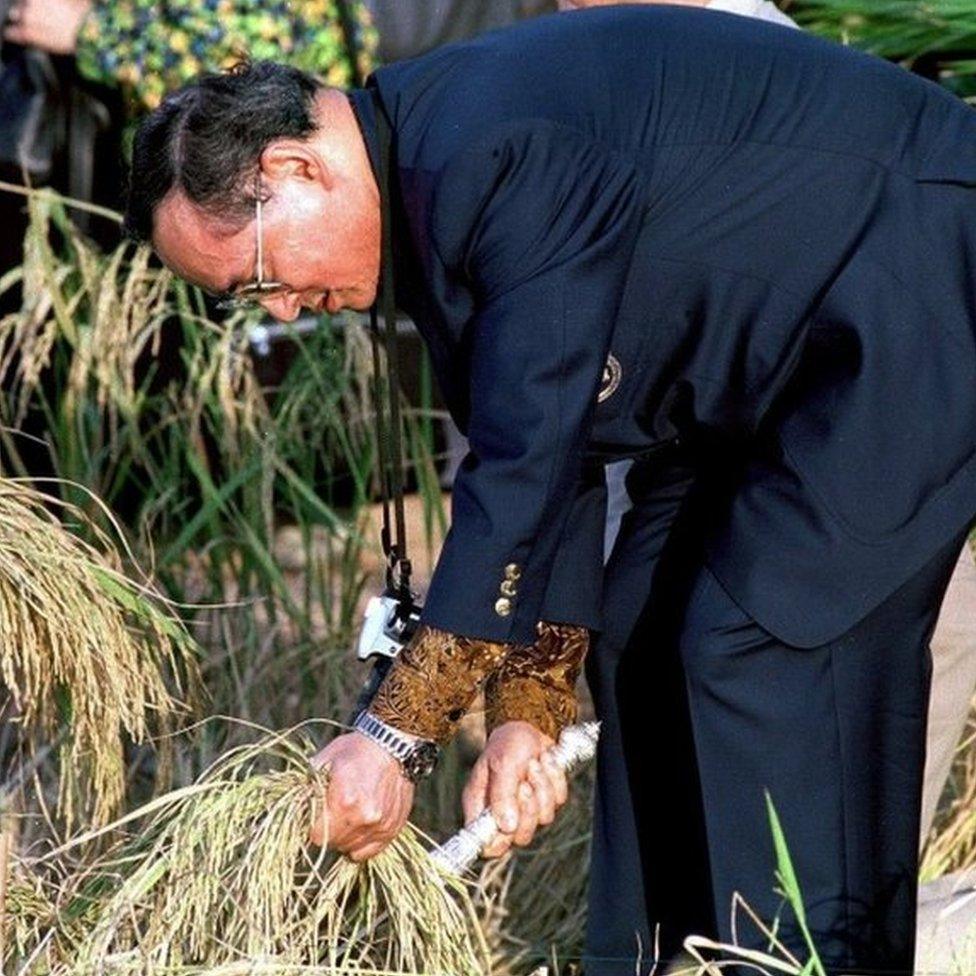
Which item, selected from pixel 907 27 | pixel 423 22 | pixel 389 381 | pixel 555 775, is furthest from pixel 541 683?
pixel 423 22

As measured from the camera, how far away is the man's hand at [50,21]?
463cm

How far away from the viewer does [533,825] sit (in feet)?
9.86

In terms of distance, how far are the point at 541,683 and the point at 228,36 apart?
5.68ft

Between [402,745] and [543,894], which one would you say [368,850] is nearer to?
[402,745]

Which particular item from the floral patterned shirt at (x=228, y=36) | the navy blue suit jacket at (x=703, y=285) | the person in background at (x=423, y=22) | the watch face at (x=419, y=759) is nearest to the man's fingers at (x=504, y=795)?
the watch face at (x=419, y=759)

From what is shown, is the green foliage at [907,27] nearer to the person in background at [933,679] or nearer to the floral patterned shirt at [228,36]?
the person in background at [933,679]

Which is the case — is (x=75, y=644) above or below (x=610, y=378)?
below

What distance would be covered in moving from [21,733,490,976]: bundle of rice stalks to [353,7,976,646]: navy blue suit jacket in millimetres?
282

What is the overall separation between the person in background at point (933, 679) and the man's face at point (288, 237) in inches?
22.7

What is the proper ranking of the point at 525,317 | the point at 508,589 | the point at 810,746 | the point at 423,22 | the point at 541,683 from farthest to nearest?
the point at 423,22
the point at 541,683
the point at 810,746
the point at 508,589
the point at 525,317

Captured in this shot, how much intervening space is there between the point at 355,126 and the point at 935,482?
722 millimetres

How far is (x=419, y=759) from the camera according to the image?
287 cm

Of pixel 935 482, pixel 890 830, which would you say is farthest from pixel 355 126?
pixel 890 830

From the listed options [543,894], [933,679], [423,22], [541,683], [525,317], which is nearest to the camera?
[525,317]
